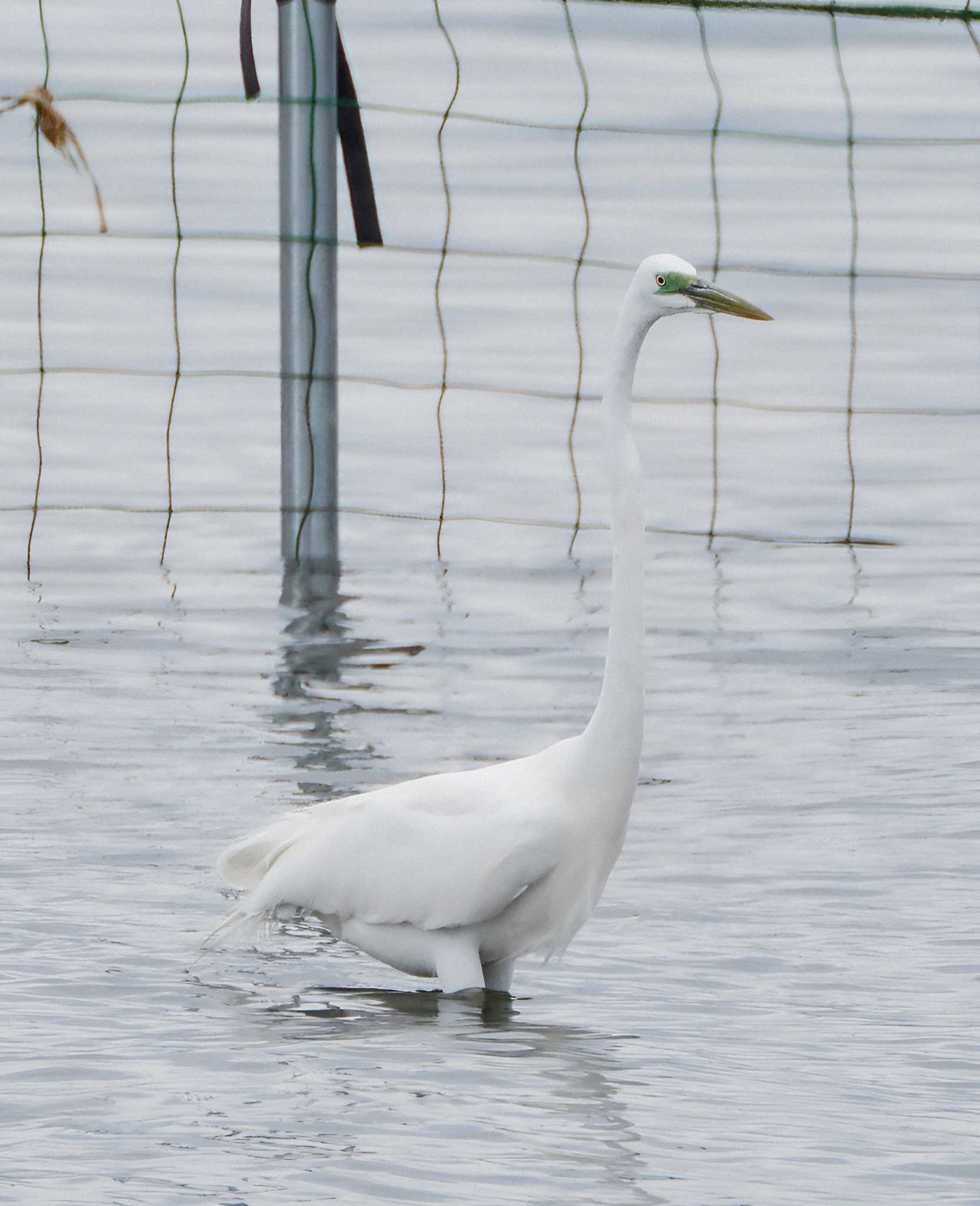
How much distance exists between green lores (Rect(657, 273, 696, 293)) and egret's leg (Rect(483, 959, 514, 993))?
1.47 meters

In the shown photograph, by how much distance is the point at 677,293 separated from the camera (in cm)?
547

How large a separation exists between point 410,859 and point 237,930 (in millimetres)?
417

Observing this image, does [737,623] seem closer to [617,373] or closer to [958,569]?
[958,569]

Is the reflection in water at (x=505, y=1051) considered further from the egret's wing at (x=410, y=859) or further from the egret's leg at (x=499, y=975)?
the egret's wing at (x=410, y=859)

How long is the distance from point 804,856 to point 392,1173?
2.47 m

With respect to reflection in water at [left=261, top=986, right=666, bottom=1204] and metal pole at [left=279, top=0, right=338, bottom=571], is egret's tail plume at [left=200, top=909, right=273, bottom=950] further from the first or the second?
metal pole at [left=279, top=0, right=338, bottom=571]

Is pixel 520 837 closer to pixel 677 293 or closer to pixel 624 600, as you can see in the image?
pixel 624 600

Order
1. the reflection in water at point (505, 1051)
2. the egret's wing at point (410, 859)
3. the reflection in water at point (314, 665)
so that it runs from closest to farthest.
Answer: the reflection in water at point (505, 1051) → the egret's wing at point (410, 859) → the reflection in water at point (314, 665)

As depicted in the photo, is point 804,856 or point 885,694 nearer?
point 804,856

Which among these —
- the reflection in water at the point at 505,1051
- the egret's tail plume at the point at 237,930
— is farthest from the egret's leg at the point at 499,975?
the egret's tail plume at the point at 237,930

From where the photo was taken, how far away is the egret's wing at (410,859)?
5.36 m

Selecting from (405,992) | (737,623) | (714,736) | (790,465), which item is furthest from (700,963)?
(790,465)

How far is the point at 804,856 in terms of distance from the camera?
6551 mm

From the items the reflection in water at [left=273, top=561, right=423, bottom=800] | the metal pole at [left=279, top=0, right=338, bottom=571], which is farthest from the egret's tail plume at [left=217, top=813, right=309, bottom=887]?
the metal pole at [left=279, top=0, right=338, bottom=571]
